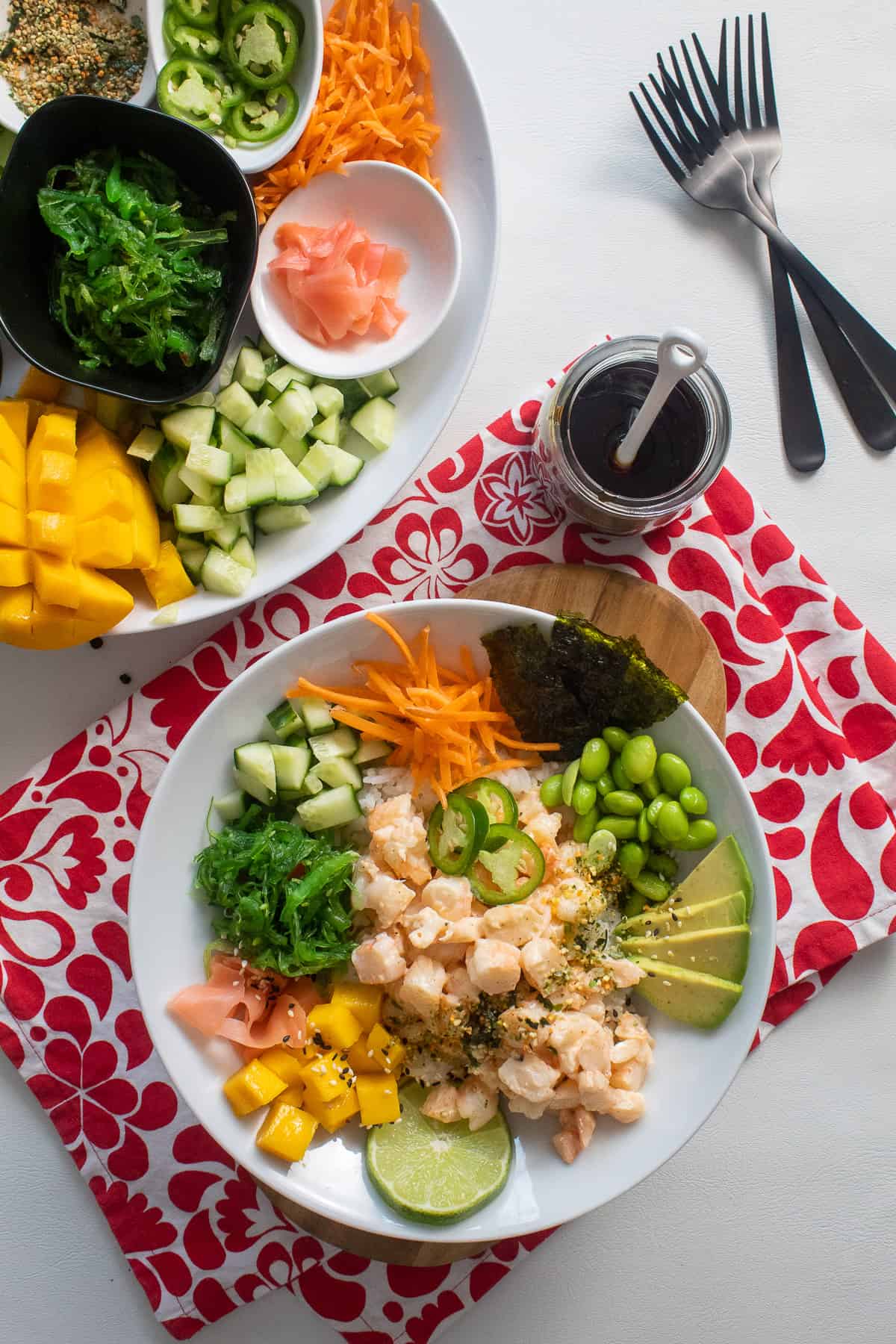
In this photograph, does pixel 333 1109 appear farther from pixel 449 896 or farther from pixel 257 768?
pixel 257 768

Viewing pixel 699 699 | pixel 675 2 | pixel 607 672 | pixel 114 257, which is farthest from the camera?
pixel 675 2

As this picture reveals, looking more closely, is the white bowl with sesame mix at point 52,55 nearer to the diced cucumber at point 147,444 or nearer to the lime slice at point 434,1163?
the diced cucumber at point 147,444

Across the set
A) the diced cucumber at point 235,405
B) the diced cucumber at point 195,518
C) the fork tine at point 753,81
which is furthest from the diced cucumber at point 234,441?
the fork tine at point 753,81

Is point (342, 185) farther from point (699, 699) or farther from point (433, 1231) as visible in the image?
point (433, 1231)

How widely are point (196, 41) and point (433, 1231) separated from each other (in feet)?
8.19

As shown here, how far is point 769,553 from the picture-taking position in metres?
2.39

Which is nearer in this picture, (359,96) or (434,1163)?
(434,1163)

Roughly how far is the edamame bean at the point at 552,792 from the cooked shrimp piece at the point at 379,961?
0.44 metres

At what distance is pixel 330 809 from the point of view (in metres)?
2.08

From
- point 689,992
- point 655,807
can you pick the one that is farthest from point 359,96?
point 689,992

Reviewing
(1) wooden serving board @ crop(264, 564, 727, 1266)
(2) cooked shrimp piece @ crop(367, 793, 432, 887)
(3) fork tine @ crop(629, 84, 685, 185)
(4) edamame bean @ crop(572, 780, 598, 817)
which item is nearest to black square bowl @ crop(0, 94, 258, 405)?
(1) wooden serving board @ crop(264, 564, 727, 1266)

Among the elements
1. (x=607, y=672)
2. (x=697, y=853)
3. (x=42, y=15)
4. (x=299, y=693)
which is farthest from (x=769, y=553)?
(x=42, y=15)

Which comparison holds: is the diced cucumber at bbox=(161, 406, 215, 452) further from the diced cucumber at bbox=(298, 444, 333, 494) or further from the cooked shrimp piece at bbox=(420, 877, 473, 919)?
the cooked shrimp piece at bbox=(420, 877, 473, 919)

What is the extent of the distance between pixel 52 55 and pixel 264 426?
0.90 metres
